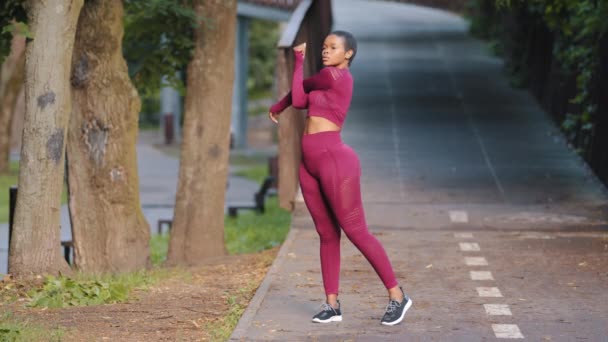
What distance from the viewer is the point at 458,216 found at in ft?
46.5

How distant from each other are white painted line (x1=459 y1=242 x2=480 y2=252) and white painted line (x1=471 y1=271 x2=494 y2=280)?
1.25 metres

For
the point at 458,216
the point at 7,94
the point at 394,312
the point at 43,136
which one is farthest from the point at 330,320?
the point at 7,94

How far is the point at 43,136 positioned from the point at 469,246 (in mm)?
4050

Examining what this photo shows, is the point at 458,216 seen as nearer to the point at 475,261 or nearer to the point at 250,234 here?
the point at 475,261

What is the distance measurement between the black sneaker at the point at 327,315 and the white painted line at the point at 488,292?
1.56m

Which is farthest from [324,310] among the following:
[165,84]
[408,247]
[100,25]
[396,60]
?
[396,60]

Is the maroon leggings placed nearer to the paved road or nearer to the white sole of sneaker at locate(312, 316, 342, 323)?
the white sole of sneaker at locate(312, 316, 342, 323)

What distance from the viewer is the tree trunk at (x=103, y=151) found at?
1224 cm

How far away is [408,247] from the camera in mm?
12258

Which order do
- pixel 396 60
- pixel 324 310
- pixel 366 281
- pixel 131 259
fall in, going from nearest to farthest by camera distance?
pixel 324 310, pixel 366 281, pixel 131 259, pixel 396 60

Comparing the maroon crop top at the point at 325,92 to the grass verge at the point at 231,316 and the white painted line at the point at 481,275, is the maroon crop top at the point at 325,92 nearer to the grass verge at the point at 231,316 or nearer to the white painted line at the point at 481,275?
the grass verge at the point at 231,316

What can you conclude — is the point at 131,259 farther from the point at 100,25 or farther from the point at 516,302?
the point at 516,302

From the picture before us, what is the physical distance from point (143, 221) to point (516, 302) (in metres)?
5.01

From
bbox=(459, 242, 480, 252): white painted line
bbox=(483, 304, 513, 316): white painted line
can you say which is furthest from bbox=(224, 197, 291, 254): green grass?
bbox=(483, 304, 513, 316): white painted line
